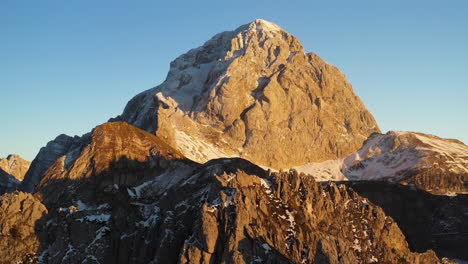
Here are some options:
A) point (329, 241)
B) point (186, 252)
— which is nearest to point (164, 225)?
point (186, 252)

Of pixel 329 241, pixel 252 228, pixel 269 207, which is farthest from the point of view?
pixel 269 207

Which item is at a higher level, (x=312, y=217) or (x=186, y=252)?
(x=312, y=217)

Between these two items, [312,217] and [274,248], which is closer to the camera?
[274,248]

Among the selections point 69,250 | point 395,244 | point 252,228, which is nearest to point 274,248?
point 252,228

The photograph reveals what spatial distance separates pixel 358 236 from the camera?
19350cm

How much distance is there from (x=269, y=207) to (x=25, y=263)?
69396 mm

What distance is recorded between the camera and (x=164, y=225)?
198 m

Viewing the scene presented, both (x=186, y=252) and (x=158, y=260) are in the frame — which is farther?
(x=158, y=260)

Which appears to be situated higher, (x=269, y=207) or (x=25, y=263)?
(x=269, y=207)

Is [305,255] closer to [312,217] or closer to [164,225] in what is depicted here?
[312,217]

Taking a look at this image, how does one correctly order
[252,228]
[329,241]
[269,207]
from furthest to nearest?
[269,207]
[252,228]
[329,241]

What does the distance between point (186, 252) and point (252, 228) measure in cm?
1709

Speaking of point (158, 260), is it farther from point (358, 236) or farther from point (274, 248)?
point (358, 236)

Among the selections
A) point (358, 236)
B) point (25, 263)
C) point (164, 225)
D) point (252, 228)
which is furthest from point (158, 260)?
point (358, 236)
